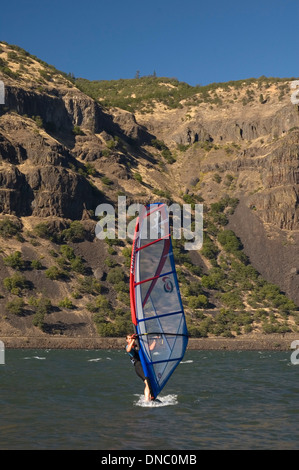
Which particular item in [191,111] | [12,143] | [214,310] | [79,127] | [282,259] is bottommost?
[214,310]

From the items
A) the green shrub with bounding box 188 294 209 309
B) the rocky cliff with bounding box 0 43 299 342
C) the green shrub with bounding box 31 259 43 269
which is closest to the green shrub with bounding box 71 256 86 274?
the rocky cliff with bounding box 0 43 299 342

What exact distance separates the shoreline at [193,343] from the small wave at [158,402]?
43.7m

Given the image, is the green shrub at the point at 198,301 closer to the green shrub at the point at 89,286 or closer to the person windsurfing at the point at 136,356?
the green shrub at the point at 89,286

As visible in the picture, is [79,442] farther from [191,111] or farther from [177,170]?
[191,111]

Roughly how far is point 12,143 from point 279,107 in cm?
7280

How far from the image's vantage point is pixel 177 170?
14375 cm

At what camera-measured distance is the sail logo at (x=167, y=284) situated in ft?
84.9

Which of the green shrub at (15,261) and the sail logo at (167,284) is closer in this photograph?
the sail logo at (167,284)

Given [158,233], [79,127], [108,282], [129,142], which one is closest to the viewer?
[158,233]

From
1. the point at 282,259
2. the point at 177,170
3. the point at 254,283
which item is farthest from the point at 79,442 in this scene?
the point at 177,170

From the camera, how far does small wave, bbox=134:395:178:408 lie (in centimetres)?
2784

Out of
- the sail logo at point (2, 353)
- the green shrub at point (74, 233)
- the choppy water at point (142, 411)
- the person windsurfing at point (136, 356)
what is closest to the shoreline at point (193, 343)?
the sail logo at point (2, 353)

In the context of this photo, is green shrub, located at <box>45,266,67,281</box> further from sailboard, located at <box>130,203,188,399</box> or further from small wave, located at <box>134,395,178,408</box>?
sailboard, located at <box>130,203,188,399</box>

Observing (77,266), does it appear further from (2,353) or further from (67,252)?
(2,353)
